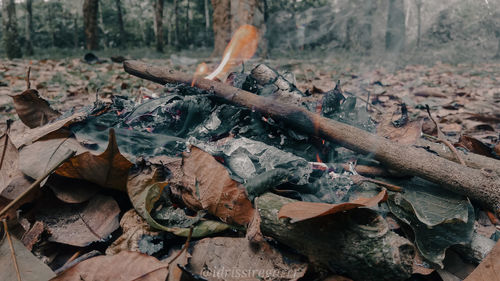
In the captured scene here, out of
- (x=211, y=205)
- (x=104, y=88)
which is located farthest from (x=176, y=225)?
(x=104, y=88)

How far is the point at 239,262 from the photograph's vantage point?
0.99m

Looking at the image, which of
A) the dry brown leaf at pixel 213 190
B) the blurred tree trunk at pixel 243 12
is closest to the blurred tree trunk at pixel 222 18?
the blurred tree trunk at pixel 243 12

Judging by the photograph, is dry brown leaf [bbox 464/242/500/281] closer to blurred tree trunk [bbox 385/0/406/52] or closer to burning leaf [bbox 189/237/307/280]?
burning leaf [bbox 189/237/307/280]

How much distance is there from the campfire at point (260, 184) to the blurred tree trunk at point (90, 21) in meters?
13.4

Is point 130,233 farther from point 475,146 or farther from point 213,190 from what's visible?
point 475,146

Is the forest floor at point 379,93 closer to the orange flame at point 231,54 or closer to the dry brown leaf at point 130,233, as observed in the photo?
the orange flame at point 231,54

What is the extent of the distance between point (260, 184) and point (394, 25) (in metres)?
14.6

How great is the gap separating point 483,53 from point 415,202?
41.9ft

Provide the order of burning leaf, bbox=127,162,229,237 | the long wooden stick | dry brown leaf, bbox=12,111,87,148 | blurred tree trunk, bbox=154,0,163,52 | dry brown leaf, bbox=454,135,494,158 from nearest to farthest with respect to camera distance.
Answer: burning leaf, bbox=127,162,229,237 → the long wooden stick → dry brown leaf, bbox=12,111,87,148 → dry brown leaf, bbox=454,135,494,158 → blurred tree trunk, bbox=154,0,163,52

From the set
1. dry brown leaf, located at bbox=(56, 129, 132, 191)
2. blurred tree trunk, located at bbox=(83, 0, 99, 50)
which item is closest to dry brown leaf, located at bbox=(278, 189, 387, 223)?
dry brown leaf, located at bbox=(56, 129, 132, 191)

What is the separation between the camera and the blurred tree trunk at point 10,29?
25.8 feet

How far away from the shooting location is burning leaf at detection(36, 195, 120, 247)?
1.08m

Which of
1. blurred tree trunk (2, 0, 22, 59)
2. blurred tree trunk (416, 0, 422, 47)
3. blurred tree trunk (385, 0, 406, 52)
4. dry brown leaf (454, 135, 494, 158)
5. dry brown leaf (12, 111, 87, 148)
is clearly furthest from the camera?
blurred tree trunk (416, 0, 422, 47)

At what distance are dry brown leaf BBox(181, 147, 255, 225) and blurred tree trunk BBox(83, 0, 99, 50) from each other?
1432 centimetres
